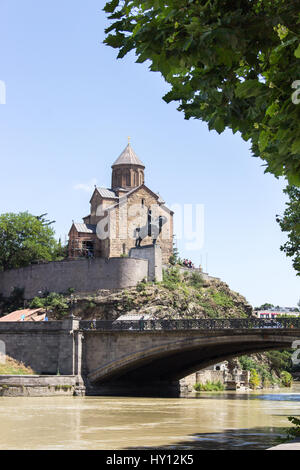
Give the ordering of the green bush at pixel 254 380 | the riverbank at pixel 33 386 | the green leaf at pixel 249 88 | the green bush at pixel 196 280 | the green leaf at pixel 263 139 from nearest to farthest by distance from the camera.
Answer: the green leaf at pixel 249 88, the green leaf at pixel 263 139, the riverbank at pixel 33 386, the green bush at pixel 254 380, the green bush at pixel 196 280

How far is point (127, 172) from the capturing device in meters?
79.4

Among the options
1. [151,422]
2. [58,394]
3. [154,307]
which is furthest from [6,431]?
[154,307]

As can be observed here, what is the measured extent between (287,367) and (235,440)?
72.5m

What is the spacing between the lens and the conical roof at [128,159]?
261 feet

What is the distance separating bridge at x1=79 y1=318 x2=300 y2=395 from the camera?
4259 centimetres

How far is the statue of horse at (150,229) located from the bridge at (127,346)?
18.8 metres

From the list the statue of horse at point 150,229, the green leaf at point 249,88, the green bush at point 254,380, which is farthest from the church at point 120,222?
the green leaf at point 249,88

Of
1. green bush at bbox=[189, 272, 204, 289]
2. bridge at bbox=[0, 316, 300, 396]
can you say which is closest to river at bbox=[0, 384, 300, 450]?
bridge at bbox=[0, 316, 300, 396]

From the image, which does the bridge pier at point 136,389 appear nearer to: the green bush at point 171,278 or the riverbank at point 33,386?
A: the riverbank at point 33,386

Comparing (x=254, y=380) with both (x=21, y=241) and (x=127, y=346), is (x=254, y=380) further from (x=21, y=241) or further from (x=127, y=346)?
(x=21, y=241)

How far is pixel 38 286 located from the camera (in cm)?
6581

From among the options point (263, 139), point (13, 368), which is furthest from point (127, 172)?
point (263, 139)

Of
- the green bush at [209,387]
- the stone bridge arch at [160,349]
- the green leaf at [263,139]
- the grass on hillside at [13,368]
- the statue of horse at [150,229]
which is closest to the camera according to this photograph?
the green leaf at [263,139]

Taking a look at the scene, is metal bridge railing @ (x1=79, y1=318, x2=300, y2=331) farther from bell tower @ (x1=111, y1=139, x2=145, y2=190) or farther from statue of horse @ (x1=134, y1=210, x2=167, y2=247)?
bell tower @ (x1=111, y1=139, x2=145, y2=190)
